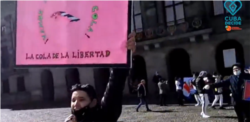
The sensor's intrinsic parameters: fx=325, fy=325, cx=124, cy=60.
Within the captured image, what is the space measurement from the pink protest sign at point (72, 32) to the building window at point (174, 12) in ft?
56.6

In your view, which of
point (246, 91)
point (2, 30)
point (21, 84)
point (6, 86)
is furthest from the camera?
point (6, 86)

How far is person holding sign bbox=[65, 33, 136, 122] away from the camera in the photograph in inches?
86.5

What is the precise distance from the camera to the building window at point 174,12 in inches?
778

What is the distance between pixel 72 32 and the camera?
2799 millimetres

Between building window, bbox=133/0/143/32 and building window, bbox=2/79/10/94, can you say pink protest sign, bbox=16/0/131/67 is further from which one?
building window, bbox=2/79/10/94

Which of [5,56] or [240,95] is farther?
[5,56]

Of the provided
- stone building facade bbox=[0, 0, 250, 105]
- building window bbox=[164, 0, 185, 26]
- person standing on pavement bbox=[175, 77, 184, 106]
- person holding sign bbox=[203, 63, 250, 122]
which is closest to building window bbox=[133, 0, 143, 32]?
stone building facade bbox=[0, 0, 250, 105]

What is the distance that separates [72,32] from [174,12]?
17.8 meters

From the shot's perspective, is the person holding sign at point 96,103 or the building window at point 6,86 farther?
the building window at point 6,86

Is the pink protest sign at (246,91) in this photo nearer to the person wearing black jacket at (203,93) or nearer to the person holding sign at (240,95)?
the person holding sign at (240,95)

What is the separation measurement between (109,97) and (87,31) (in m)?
0.72

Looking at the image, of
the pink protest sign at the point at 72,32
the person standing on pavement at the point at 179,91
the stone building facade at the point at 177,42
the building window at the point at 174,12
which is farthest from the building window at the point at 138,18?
the pink protest sign at the point at 72,32

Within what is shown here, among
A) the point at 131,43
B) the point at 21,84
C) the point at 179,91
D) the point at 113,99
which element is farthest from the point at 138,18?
the point at 113,99

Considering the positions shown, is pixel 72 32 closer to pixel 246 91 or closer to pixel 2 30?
pixel 246 91
